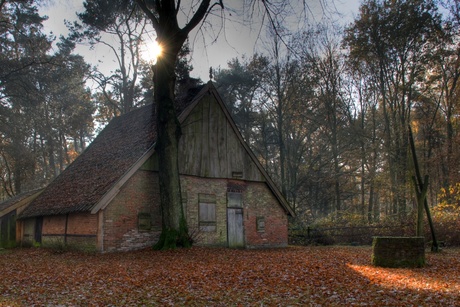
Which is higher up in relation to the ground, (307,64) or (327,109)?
(307,64)

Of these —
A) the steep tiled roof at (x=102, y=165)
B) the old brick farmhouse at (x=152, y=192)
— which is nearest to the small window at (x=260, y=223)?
the old brick farmhouse at (x=152, y=192)

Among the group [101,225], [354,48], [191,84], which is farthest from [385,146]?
[101,225]

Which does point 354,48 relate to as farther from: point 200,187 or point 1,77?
point 1,77

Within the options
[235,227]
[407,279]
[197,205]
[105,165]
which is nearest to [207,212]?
[197,205]

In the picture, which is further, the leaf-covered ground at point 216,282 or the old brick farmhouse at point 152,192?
the old brick farmhouse at point 152,192

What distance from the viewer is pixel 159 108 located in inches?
659

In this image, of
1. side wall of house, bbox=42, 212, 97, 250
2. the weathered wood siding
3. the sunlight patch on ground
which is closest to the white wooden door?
the weathered wood siding

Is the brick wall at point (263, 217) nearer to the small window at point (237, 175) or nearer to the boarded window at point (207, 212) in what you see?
the small window at point (237, 175)

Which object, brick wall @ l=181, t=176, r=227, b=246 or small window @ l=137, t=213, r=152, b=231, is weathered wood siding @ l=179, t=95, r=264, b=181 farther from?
small window @ l=137, t=213, r=152, b=231

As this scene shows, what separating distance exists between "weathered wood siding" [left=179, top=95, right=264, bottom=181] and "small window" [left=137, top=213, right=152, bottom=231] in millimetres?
2607

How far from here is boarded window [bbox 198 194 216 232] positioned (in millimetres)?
19047

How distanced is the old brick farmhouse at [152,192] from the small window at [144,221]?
4 cm

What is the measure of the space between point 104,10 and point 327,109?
18.5 metres

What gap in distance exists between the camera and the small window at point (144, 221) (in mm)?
16734
